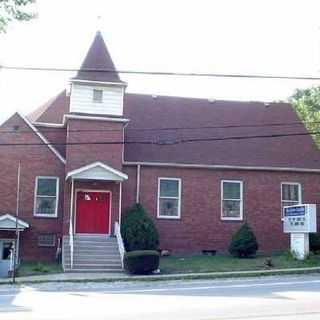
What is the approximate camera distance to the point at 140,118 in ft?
106

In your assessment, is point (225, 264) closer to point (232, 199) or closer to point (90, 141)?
point (232, 199)

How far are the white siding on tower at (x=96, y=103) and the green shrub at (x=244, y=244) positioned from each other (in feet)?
26.1

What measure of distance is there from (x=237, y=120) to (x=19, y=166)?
12.2 meters

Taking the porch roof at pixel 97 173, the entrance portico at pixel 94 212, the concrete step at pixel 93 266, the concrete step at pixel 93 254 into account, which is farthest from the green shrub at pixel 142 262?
the porch roof at pixel 97 173

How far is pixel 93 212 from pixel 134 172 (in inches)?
114

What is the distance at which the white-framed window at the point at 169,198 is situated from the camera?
29.7 meters

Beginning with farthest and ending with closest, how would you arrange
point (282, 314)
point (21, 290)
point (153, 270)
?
point (153, 270)
point (21, 290)
point (282, 314)

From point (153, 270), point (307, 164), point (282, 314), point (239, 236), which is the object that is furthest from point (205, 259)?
point (282, 314)

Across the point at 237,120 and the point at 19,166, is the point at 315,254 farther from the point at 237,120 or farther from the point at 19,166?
the point at 19,166

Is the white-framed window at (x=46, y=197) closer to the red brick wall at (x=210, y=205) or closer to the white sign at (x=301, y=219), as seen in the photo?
the red brick wall at (x=210, y=205)

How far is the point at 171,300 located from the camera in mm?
15391

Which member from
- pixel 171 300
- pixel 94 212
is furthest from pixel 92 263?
pixel 171 300

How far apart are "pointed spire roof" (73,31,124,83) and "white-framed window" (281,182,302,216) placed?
10193 millimetres

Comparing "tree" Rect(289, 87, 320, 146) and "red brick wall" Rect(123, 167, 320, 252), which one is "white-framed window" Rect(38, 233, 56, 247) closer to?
"red brick wall" Rect(123, 167, 320, 252)
